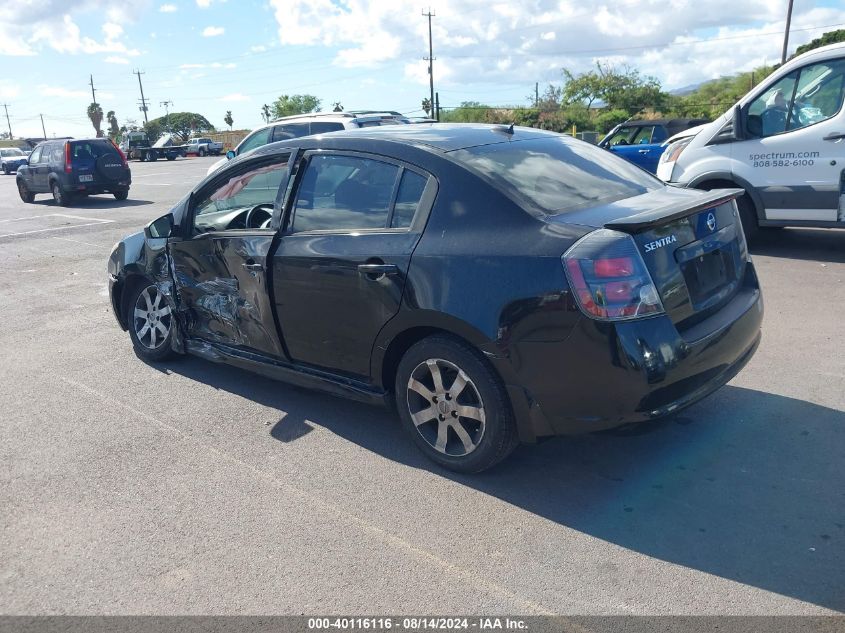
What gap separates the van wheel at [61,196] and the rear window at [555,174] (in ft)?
57.0

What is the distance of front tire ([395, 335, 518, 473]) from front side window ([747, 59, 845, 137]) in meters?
6.29

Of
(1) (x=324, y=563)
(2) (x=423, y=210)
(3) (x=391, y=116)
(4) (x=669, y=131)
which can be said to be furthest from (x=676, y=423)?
(4) (x=669, y=131)

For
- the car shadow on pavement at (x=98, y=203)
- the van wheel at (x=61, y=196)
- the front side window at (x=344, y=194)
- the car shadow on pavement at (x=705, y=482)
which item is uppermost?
the front side window at (x=344, y=194)

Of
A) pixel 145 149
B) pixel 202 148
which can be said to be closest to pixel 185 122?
pixel 202 148

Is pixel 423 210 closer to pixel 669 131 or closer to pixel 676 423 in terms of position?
pixel 676 423

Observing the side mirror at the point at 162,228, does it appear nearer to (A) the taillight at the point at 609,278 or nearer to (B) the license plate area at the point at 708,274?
(A) the taillight at the point at 609,278

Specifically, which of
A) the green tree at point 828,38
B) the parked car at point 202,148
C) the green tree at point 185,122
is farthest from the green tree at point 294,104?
the green tree at point 828,38

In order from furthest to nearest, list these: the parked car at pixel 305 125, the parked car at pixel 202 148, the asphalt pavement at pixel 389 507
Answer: the parked car at pixel 202 148 < the parked car at pixel 305 125 < the asphalt pavement at pixel 389 507

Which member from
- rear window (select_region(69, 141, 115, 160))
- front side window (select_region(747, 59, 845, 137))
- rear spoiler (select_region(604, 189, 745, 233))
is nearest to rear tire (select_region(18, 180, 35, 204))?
rear window (select_region(69, 141, 115, 160))

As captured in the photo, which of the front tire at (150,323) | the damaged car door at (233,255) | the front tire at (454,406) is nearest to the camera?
the front tire at (454,406)

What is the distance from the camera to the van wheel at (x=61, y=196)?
18797 millimetres

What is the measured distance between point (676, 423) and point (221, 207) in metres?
3.28

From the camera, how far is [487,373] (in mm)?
3520

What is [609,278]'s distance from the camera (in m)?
3.20
